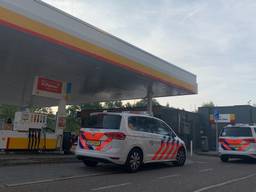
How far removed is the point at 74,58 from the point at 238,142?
8033 millimetres

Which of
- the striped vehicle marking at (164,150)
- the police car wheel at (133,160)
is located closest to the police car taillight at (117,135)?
the police car wheel at (133,160)

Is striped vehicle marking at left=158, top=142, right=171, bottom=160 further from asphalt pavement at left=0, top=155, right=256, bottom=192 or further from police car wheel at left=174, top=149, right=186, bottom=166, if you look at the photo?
asphalt pavement at left=0, top=155, right=256, bottom=192

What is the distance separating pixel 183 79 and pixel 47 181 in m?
13.7

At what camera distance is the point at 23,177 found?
28.0ft

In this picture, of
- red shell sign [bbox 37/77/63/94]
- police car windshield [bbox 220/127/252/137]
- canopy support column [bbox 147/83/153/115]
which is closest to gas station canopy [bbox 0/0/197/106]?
canopy support column [bbox 147/83/153/115]

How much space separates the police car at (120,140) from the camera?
9.91 meters

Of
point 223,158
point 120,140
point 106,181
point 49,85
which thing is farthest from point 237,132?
point 106,181

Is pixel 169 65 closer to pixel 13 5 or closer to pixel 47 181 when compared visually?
pixel 13 5

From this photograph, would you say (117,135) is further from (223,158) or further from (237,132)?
(223,158)

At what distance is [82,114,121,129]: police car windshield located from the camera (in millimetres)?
10188

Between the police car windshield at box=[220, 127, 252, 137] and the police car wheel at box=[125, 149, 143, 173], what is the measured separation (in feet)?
20.7

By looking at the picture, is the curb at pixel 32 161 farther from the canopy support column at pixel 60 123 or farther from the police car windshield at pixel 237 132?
the police car windshield at pixel 237 132

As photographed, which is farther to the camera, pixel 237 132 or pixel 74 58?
pixel 237 132

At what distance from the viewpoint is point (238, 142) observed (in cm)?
1498
